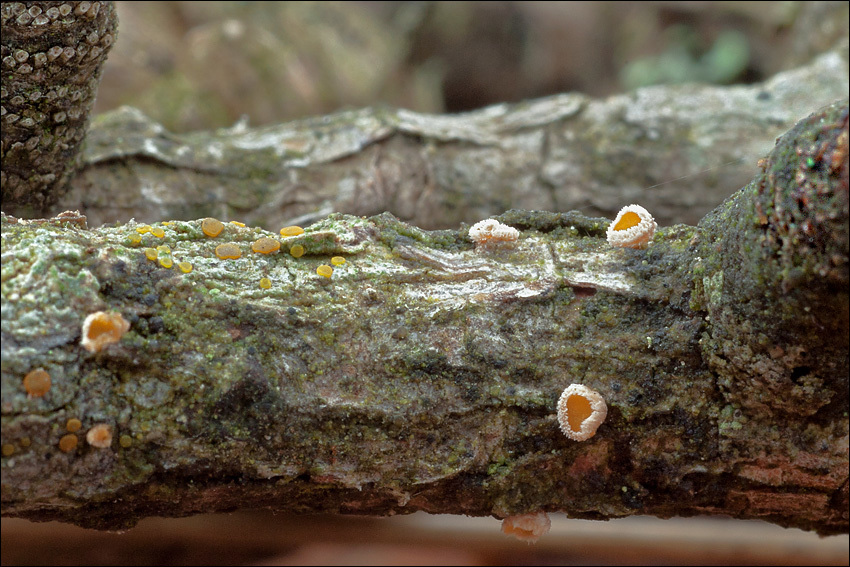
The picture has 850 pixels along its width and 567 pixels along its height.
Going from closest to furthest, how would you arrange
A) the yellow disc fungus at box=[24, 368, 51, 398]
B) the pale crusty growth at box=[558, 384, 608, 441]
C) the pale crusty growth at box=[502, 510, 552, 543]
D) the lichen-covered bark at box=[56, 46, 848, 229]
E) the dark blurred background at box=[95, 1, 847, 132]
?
the yellow disc fungus at box=[24, 368, 51, 398] → the pale crusty growth at box=[558, 384, 608, 441] → the pale crusty growth at box=[502, 510, 552, 543] → the lichen-covered bark at box=[56, 46, 848, 229] → the dark blurred background at box=[95, 1, 847, 132]

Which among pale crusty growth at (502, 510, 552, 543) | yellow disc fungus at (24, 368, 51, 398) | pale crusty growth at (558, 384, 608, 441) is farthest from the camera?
pale crusty growth at (502, 510, 552, 543)

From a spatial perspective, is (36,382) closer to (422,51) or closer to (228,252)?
(228,252)

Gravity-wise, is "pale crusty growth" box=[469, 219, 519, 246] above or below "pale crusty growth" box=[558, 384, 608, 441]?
above

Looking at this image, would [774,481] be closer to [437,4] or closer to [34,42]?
[34,42]

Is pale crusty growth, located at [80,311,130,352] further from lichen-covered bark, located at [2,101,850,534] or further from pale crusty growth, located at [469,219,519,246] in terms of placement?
pale crusty growth, located at [469,219,519,246]

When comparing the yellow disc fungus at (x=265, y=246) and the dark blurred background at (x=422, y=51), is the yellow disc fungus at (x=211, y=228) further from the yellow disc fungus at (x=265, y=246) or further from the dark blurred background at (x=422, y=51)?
the dark blurred background at (x=422, y=51)

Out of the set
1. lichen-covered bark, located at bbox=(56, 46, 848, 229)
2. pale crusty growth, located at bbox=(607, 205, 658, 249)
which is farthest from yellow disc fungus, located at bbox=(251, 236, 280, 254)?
lichen-covered bark, located at bbox=(56, 46, 848, 229)
